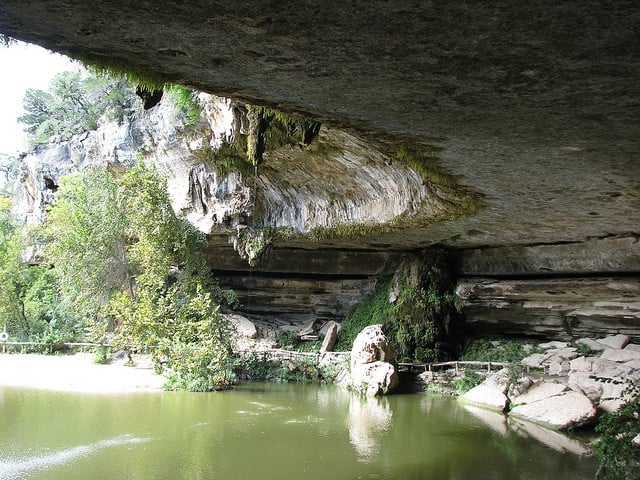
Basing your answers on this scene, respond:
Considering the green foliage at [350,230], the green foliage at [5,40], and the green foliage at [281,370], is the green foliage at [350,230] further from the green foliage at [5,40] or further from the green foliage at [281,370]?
the green foliage at [5,40]

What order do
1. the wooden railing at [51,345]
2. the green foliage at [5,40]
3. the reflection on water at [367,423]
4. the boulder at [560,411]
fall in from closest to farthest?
1. the green foliage at [5,40]
2. the reflection on water at [367,423]
3. the boulder at [560,411]
4. the wooden railing at [51,345]

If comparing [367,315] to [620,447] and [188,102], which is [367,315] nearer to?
[188,102]

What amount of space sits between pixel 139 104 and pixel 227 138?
5.73 m

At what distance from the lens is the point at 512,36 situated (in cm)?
302

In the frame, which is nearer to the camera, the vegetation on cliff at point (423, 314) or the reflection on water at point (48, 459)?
the reflection on water at point (48, 459)

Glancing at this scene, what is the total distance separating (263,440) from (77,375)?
25.3 ft

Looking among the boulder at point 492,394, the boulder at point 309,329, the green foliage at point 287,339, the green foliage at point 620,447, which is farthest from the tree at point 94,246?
the green foliage at point 620,447

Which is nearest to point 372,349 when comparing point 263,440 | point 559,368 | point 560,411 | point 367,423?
point 367,423

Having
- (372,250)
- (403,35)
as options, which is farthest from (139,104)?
(403,35)

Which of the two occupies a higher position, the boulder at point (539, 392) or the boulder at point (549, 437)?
the boulder at point (539, 392)

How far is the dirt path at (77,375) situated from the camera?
12.7 m

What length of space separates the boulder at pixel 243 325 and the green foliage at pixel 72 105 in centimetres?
695

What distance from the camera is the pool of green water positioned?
22.7 ft

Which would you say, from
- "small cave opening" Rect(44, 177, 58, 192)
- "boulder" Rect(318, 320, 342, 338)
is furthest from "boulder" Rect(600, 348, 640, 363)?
"small cave opening" Rect(44, 177, 58, 192)
